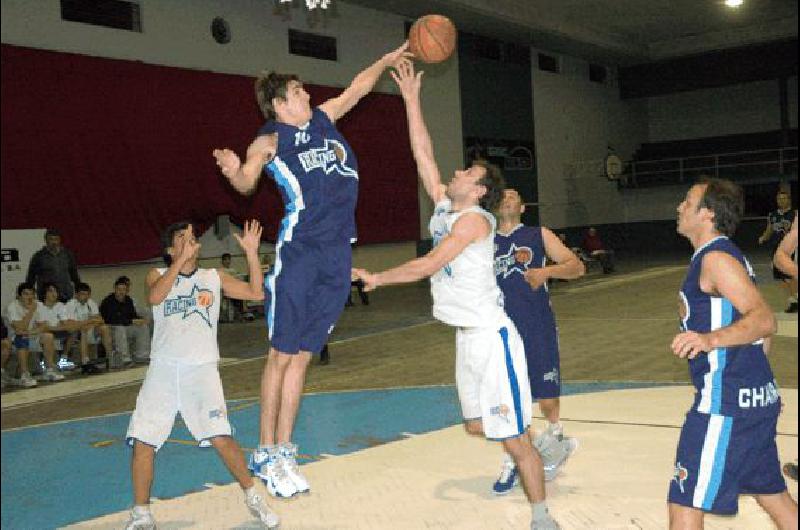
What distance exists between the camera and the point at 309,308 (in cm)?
462

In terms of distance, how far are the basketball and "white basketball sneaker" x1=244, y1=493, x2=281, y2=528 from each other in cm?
291

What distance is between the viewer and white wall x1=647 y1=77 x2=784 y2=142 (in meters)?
33.2

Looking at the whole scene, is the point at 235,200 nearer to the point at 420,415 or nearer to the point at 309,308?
the point at 420,415

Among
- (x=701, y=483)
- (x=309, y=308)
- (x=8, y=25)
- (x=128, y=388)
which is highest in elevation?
(x=8, y=25)

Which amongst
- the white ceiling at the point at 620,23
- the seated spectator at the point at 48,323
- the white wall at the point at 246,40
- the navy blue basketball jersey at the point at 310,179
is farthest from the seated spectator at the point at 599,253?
the navy blue basketball jersey at the point at 310,179

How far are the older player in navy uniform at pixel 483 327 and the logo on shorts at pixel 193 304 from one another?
4.41 feet

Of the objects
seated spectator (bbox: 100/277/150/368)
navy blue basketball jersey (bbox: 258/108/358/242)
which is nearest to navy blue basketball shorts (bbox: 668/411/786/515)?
navy blue basketball jersey (bbox: 258/108/358/242)

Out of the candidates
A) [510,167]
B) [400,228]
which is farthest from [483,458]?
[510,167]

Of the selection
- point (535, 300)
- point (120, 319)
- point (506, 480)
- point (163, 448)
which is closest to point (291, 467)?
point (506, 480)

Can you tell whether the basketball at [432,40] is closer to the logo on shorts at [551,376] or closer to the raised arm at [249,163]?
the raised arm at [249,163]

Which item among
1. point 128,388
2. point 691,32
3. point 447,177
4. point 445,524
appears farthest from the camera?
point 691,32

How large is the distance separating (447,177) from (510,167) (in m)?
3.55

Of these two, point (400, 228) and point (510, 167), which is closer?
point (400, 228)

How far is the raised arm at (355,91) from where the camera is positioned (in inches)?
191
